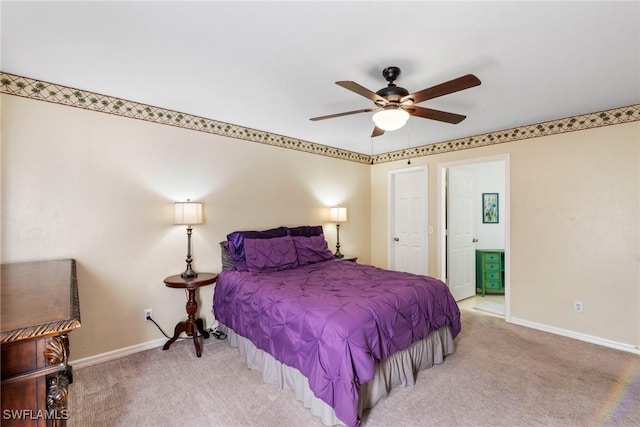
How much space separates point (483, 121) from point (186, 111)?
11.3 feet

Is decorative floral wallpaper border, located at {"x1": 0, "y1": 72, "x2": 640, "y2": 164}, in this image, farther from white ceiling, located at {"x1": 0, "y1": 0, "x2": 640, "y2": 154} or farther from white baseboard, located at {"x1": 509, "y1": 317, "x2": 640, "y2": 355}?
white baseboard, located at {"x1": 509, "y1": 317, "x2": 640, "y2": 355}

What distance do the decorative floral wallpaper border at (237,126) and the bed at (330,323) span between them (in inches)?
53.1

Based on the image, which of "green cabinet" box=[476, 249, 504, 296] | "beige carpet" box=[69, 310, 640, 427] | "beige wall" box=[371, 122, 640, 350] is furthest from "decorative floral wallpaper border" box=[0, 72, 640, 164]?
"beige carpet" box=[69, 310, 640, 427]

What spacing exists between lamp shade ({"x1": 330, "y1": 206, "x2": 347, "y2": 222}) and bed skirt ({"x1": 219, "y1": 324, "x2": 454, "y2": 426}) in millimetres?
2230

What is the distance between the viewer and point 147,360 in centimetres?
276

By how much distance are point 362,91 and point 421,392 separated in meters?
2.28

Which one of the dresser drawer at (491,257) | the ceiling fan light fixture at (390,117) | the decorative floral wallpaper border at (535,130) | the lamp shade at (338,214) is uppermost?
the decorative floral wallpaper border at (535,130)

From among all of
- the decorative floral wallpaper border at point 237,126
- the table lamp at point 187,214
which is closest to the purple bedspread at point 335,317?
the table lamp at point 187,214

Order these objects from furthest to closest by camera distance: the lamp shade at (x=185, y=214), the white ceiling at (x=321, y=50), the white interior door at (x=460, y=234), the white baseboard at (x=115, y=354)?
the white interior door at (x=460, y=234), the lamp shade at (x=185, y=214), the white baseboard at (x=115, y=354), the white ceiling at (x=321, y=50)

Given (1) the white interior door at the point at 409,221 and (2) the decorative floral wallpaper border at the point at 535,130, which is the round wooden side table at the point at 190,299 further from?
(2) the decorative floral wallpaper border at the point at 535,130

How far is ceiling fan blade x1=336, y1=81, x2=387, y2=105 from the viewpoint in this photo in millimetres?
1852

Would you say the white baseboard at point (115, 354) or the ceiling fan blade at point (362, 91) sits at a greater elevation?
the ceiling fan blade at point (362, 91)

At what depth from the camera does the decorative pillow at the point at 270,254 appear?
3211mm
